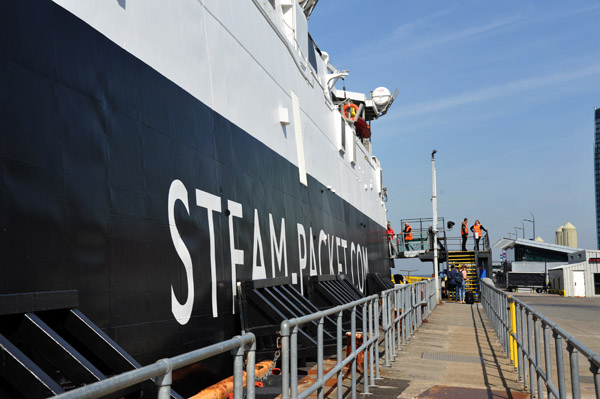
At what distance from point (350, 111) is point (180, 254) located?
649 inches

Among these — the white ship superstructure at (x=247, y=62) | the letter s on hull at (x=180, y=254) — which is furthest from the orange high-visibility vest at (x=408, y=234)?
the letter s on hull at (x=180, y=254)

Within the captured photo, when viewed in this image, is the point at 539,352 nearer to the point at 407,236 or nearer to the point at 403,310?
the point at 403,310

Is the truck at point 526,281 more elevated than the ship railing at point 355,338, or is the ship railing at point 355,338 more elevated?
the ship railing at point 355,338

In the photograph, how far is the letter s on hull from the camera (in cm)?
527

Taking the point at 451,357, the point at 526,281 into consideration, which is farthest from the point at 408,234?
the point at 451,357

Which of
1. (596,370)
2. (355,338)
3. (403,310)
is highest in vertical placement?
(596,370)

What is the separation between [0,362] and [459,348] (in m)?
10.1

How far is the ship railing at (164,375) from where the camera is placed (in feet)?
6.24

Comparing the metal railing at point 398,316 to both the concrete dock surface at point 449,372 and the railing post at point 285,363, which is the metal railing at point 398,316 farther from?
the railing post at point 285,363

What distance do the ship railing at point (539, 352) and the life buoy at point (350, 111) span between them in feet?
33.7

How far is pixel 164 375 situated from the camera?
2.34m

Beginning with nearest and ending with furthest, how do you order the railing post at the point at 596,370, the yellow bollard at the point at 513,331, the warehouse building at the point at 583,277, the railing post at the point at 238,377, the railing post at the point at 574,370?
the railing post at the point at 238,377
the railing post at the point at 596,370
the railing post at the point at 574,370
the yellow bollard at the point at 513,331
the warehouse building at the point at 583,277

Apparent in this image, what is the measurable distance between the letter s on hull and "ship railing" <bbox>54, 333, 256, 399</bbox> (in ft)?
6.46

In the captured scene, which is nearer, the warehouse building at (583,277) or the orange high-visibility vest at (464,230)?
the orange high-visibility vest at (464,230)
